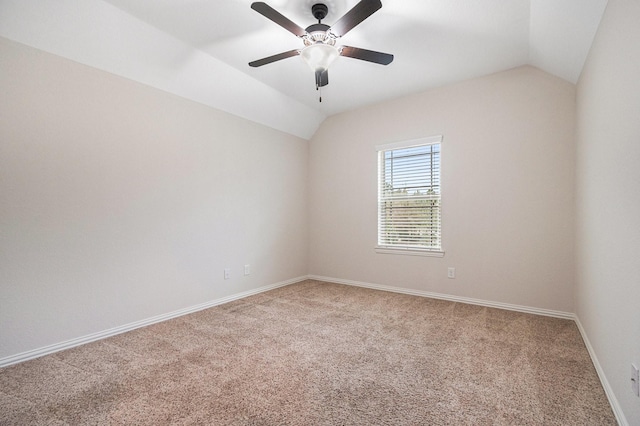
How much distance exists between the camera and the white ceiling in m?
2.25

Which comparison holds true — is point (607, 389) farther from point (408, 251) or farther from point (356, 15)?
point (356, 15)

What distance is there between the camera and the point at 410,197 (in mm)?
4133

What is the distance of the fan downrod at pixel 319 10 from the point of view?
2.30 m

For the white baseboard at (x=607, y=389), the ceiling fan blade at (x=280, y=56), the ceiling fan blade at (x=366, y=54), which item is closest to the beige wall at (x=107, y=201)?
the ceiling fan blade at (x=280, y=56)

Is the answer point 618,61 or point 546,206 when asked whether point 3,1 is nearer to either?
point 618,61

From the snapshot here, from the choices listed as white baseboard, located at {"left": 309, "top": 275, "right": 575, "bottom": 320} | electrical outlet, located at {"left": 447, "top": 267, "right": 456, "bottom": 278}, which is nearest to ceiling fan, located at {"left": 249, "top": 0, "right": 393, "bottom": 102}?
electrical outlet, located at {"left": 447, "top": 267, "right": 456, "bottom": 278}

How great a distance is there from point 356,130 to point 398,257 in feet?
6.68

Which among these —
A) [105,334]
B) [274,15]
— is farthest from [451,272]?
[105,334]

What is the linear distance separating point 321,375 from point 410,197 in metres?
2.79

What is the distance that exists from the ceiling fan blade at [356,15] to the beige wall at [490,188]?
7.32 feet

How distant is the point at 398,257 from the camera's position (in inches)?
164

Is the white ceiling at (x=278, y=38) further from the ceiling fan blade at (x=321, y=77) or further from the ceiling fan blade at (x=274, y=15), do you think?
the ceiling fan blade at (x=321, y=77)

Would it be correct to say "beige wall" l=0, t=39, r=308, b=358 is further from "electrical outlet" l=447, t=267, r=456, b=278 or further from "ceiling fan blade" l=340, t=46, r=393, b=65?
"electrical outlet" l=447, t=267, r=456, b=278

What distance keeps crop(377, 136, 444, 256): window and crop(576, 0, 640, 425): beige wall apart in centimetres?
157
